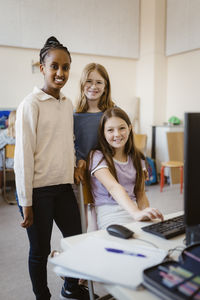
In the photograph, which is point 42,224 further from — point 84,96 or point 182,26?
point 182,26

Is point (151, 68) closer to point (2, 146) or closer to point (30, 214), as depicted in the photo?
point (2, 146)

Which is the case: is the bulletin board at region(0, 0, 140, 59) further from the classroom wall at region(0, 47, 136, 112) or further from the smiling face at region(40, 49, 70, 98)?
the smiling face at region(40, 49, 70, 98)

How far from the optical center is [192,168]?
2.16 ft

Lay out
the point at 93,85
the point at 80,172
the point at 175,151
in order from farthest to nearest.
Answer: the point at 175,151 < the point at 93,85 < the point at 80,172

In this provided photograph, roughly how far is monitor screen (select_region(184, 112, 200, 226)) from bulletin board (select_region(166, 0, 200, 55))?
175 inches

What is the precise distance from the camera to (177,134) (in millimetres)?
4449

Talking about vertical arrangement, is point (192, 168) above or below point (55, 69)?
below

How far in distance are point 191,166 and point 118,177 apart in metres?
0.74

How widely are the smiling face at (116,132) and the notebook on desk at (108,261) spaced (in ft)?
2.13

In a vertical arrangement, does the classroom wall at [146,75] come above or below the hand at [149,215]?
above

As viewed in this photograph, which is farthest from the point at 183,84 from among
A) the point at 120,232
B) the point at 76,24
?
the point at 120,232

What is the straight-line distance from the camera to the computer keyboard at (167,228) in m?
0.90

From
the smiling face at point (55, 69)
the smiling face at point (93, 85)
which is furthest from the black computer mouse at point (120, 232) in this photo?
the smiling face at point (93, 85)

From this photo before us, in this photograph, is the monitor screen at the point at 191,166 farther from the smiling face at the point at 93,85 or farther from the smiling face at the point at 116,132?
the smiling face at the point at 93,85
